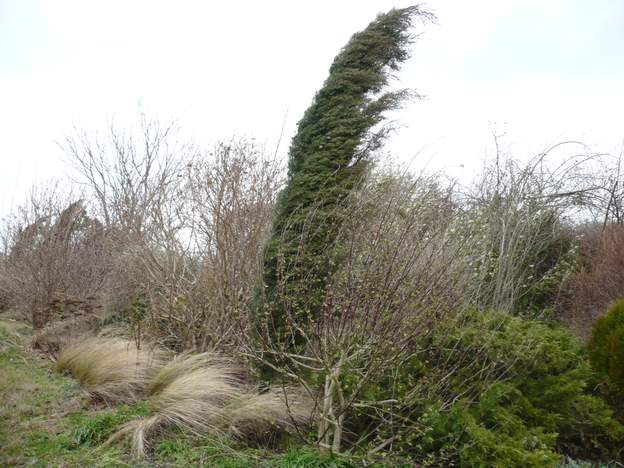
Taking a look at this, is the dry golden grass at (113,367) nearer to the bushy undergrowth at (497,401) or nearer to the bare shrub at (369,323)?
the bare shrub at (369,323)

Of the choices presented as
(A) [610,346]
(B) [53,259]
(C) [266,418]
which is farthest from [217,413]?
(B) [53,259]

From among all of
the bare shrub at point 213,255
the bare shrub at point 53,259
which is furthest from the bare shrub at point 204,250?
the bare shrub at point 53,259

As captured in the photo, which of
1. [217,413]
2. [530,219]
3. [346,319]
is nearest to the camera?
[346,319]

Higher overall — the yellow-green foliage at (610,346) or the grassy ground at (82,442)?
the yellow-green foliage at (610,346)

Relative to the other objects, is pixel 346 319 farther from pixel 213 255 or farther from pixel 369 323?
pixel 213 255

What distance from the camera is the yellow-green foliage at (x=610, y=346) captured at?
15.4 feet

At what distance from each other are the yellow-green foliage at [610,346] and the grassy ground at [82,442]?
271cm

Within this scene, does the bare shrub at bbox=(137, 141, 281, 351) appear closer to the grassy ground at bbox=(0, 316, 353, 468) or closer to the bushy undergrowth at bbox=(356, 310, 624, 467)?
the grassy ground at bbox=(0, 316, 353, 468)

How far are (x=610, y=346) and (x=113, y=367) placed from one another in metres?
4.90

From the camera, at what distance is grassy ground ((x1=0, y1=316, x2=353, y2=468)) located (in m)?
3.83

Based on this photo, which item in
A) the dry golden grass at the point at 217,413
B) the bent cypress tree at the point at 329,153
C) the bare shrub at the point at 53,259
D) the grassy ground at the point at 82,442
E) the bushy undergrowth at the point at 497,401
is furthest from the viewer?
the bare shrub at the point at 53,259

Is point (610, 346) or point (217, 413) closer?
point (217, 413)

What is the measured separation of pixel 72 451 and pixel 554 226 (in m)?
9.10

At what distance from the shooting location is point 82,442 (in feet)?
14.1
